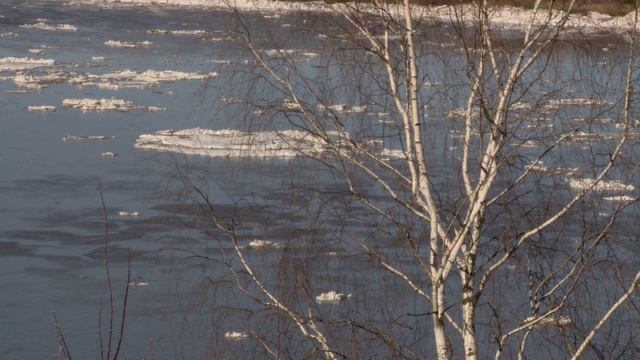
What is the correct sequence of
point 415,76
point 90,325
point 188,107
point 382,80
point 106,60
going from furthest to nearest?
point 106,60, point 188,107, point 90,325, point 382,80, point 415,76

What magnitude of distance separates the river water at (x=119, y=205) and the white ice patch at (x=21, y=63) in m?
0.33

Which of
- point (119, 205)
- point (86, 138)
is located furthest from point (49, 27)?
point (119, 205)

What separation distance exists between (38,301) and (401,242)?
348cm

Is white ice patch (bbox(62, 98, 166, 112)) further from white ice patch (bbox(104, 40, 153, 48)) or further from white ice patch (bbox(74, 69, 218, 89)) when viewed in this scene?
white ice patch (bbox(104, 40, 153, 48))

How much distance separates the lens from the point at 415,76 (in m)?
3.31

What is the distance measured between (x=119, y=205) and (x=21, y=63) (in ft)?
27.7

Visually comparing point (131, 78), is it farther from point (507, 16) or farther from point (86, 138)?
point (507, 16)

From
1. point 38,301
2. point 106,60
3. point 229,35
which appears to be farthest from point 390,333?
point 106,60

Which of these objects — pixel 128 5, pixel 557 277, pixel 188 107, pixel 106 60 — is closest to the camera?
pixel 557 277

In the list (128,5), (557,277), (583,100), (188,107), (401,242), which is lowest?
(128,5)

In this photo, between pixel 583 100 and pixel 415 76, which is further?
pixel 583 100

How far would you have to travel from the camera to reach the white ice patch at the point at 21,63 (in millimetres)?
15797

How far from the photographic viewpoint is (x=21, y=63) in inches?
640

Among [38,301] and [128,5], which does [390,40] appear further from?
[128,5]
